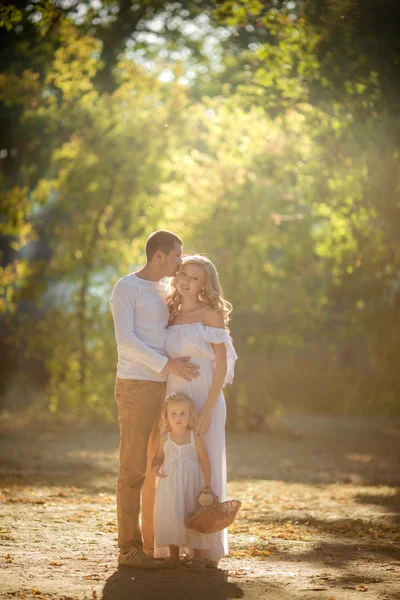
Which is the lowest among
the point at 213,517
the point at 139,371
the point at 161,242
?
the point at 213,517

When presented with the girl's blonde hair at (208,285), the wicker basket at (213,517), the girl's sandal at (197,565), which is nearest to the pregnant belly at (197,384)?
the girl's blonde hair at (208,285)

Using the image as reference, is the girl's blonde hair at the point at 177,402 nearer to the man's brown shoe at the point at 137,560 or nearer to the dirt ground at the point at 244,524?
the man's brown shoe at the point at 137,560

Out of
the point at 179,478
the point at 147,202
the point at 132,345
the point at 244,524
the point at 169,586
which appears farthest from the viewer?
the point at 147,202

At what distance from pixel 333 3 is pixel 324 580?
824 cm

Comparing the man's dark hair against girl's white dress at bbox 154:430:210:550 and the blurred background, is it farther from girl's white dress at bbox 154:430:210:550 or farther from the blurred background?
the blurred background

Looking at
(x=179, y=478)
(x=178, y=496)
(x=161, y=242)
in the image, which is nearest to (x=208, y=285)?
(x=161, y=242)

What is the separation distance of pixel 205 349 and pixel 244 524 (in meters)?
2.88

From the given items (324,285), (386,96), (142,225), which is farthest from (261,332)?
(386,96)

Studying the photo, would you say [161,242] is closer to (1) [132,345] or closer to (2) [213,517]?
(1) [132,345]

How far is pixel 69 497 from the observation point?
32.3 ft

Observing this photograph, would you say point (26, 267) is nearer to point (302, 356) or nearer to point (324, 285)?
point (324, 285)

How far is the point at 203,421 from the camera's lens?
6.22 meters

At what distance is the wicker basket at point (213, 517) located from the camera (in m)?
5.93

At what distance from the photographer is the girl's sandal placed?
242 inches
